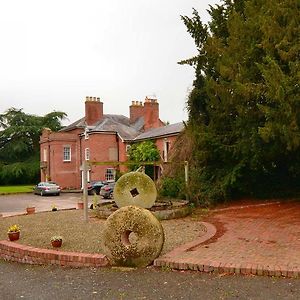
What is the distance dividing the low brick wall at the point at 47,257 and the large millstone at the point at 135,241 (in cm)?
32

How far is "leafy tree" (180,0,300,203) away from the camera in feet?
37.9

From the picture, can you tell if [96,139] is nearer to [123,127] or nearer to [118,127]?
[118,127]

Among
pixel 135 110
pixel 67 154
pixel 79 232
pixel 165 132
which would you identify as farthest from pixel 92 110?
pixel 79 232

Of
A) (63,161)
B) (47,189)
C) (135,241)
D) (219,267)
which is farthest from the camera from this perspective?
(63,161)

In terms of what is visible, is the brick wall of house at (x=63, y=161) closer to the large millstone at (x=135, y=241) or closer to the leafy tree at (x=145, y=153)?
the leafy tree at (x=145, y=153)

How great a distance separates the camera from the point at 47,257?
769cm

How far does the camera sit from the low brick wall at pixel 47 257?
725 centimetres

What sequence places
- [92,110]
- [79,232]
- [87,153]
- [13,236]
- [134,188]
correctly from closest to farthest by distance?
1. [13,236]
2. [79,232]
3. [134,188]
4. [87,153]
5. [92,110]

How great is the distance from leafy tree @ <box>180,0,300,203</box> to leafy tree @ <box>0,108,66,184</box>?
4665cm

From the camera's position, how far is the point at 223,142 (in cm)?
1550

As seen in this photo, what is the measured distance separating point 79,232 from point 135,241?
3681 millimetres

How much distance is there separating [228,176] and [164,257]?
8871 mm

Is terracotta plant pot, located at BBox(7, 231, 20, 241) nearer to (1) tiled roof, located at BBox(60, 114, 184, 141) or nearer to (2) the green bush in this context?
(2) the green bush

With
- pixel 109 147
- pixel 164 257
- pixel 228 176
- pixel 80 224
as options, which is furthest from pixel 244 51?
pixel 109 147
